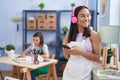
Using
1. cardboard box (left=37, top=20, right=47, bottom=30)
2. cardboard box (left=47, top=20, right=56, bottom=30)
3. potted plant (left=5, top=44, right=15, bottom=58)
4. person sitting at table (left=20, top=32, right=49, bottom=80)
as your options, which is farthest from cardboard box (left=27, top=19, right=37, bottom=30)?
potted plant (left=5, top=44, right=15, bottom=58)

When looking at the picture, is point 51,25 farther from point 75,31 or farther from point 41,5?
point 75,31

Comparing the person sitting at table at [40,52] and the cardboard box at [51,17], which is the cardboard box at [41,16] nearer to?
the cardboard box at [51,17]

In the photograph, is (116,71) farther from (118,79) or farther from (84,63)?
(84,63)

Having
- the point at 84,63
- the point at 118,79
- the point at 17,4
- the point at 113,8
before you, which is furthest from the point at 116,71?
the point at 17,4

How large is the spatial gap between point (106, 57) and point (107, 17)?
1.63 metres

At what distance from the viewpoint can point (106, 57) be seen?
223 cm

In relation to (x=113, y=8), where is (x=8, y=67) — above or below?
below

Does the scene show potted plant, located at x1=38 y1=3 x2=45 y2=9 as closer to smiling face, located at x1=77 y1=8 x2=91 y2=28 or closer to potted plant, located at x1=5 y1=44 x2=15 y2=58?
potted plant, located at x1=5 y1=44 x2=15 y2=58

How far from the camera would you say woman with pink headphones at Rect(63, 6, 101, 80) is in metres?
1.78

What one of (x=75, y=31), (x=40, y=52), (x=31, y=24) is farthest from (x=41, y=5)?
(x=75, y=31)

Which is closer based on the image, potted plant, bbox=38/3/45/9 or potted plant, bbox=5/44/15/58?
potted plant, bbox=5/44/15/58

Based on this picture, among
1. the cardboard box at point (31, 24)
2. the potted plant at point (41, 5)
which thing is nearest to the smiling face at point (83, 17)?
the cardboard box at point (31, 24)

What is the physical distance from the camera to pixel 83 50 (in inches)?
71.4

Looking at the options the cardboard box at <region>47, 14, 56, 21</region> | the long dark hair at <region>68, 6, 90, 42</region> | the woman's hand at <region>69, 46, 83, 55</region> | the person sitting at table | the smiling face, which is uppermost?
the cardboard box at <region>47, 14, 56, 21</region>
